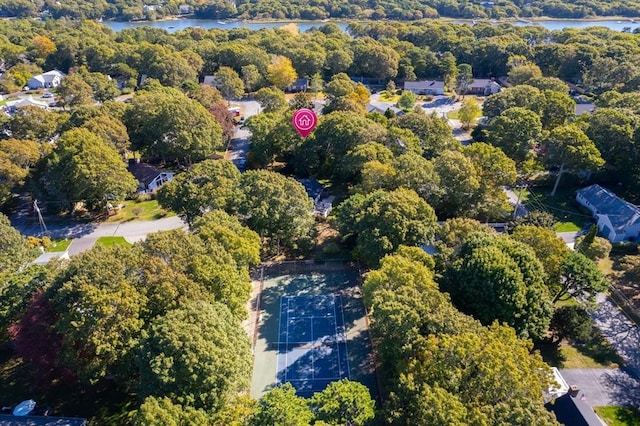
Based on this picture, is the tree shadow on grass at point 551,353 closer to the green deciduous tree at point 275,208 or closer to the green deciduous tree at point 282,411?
the green deciduous tree at point 282,411

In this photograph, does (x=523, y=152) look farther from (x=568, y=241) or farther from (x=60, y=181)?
(x=60, y=181)

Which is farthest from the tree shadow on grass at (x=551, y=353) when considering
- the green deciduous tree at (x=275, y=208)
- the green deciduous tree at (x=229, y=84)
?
the green deciduous tree at (x=229, y=84)

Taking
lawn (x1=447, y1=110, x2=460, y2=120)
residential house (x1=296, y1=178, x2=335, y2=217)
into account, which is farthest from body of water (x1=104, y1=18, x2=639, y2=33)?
residential house (x1=296, y1=178, x2=335, y2=217)

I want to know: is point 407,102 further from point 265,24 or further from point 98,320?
point 265,24

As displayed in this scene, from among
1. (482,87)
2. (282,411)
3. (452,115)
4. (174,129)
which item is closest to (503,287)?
(282,411)

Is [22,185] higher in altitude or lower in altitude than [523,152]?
lower

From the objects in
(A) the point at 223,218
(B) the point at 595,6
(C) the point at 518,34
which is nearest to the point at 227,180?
(A) the point at 223,218

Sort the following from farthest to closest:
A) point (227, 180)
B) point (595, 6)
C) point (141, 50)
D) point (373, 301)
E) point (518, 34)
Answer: point (595, 6) → point (518, 34) → point (141, 50) → point (227, 180) → point (373, 301)
